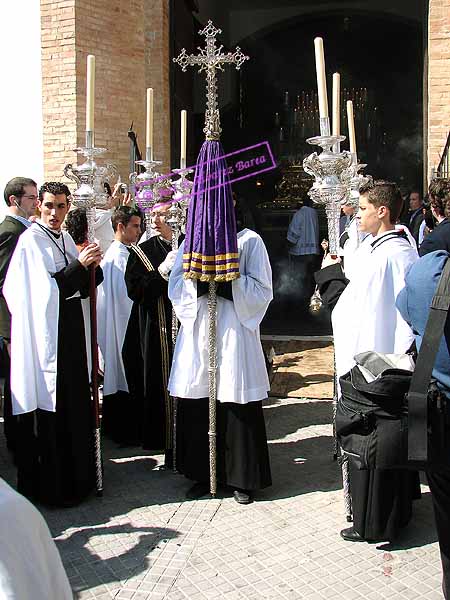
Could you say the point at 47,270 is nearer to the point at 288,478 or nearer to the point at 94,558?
the point at 94,558

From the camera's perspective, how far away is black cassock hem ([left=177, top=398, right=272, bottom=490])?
15.4ft

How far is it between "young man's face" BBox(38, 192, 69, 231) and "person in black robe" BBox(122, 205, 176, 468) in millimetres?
878

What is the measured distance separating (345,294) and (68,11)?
7542 mm

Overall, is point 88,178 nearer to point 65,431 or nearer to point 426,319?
point 65,431

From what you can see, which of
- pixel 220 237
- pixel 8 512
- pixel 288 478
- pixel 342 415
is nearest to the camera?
pixel 8 512

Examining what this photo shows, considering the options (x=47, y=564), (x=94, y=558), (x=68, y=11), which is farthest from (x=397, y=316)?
(x=68, y=11)

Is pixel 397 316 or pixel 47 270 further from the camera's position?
pixel 47 270

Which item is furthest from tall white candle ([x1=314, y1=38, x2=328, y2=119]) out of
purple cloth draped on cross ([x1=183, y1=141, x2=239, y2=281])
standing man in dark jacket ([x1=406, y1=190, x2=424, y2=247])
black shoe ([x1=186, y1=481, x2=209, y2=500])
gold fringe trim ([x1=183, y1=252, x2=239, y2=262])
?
standing man in dark jacket ([x1=406, y1=190, x2=424, y2=247])

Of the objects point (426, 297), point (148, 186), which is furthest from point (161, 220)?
point (426, 297)

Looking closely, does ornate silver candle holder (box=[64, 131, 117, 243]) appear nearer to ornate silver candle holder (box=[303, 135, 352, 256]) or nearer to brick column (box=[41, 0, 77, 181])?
ornate silver candle holder (box=[303, 135, 352, 256])

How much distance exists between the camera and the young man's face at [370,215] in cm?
408

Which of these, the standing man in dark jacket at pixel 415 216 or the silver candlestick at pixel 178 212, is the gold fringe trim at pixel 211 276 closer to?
the silver candlestick at pixel 178 212

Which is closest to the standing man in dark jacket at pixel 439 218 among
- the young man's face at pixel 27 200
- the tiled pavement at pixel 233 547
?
the tiled pavement at pixel 233 547

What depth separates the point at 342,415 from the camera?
10.2 feet
